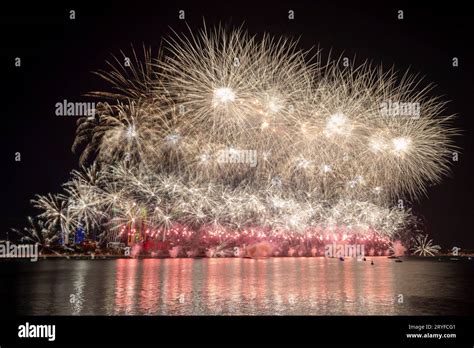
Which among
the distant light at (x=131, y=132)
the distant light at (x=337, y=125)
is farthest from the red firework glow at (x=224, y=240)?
the distant light at (x=337, y=125)

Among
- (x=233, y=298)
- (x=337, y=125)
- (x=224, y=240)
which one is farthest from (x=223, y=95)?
(x=224, y=240)

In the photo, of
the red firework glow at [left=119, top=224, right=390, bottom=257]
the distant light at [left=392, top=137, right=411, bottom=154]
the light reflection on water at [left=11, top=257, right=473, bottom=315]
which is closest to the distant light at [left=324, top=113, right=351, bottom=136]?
the distant light at [left=392, top=137, right=411, bottom=154]

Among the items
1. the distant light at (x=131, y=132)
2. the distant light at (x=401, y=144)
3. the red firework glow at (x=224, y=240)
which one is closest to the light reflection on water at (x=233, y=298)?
the distant light at (x=401, y=144)

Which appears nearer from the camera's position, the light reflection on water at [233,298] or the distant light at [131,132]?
the light reflection on water at [233,298]

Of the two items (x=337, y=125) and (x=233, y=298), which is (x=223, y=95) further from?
(x=233, y=298)

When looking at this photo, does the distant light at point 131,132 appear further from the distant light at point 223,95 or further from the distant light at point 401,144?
the distant light at point 401,144

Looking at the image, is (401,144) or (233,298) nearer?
(233,298)

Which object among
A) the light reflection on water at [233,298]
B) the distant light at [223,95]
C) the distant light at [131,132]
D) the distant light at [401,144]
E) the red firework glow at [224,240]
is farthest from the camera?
the red firework glow at [224,240]

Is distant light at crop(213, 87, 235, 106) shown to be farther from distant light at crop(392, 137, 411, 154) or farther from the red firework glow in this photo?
the red firework glow

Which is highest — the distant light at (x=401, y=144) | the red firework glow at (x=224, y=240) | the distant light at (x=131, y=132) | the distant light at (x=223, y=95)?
the distant light at (x=223, y=95)

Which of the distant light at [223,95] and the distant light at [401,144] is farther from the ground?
the distant light at [223,95]

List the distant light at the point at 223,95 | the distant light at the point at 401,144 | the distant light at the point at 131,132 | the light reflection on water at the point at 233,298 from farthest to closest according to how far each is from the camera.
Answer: the distant light at the point at 131,132, the distant light at the point at 401,144, the distant light at the point at 223,95, the light reflection on water at the point at 233,298

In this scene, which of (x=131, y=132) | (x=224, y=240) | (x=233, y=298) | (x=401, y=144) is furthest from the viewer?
(x=224, y=240)
